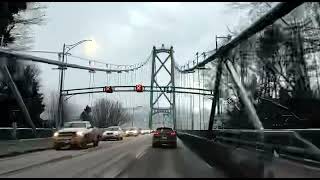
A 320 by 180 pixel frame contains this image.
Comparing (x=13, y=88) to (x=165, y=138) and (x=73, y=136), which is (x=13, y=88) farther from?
(x=73, y=136)

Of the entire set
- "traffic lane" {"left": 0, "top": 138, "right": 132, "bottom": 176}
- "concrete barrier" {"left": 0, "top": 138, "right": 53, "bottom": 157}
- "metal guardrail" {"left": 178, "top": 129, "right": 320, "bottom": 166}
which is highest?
"metal guardrail" {"left": 178, "top": 129, "right": 320, "bottom": 166}

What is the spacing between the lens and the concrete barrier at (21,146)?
26.7m

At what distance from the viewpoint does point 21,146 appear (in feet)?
99.9

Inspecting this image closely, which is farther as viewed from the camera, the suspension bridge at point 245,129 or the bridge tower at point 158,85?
the bridge tower at point 158,85

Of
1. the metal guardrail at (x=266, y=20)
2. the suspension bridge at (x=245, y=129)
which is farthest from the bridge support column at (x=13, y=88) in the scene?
the metal guardrail at (x=266, y=20)

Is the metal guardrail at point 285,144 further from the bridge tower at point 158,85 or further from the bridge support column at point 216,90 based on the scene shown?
the bridge tower at point 158,85

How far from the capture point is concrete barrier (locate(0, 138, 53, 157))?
87.5ft

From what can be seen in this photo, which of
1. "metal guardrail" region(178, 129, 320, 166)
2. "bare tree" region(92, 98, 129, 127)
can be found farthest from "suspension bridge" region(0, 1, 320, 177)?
"bare tree" region(92, 98, 129, 127)

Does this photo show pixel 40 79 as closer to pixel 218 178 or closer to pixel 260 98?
pixel 260 98

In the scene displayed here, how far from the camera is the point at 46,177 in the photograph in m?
13.5

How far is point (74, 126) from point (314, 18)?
54.5 feet

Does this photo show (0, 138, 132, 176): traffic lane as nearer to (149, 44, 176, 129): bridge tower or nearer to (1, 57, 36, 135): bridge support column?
(1, 57, 36, 135): bridge support column

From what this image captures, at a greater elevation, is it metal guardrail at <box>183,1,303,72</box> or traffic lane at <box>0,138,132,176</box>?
metal guardrail at <box>183,1,303,72</box>

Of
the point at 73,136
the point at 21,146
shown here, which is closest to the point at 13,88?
the point at 21,146
